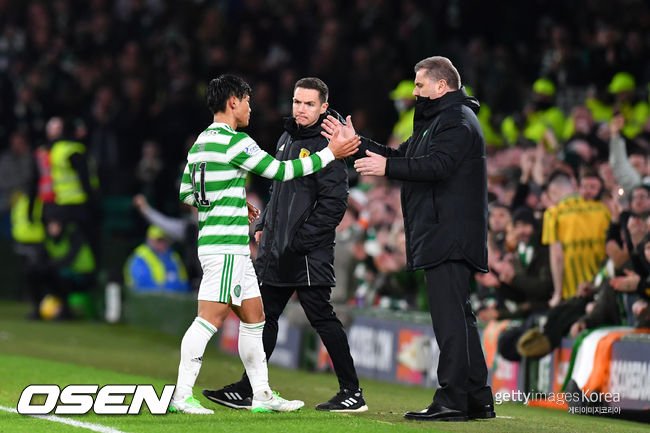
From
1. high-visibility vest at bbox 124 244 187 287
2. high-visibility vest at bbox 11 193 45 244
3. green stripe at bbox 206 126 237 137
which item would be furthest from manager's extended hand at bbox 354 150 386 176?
high-visibility vest at bbox 11 193 45 244

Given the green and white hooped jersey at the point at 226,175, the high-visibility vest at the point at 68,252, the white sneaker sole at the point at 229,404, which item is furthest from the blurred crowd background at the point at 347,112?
the green and white hooped jersey at the point at 226,175

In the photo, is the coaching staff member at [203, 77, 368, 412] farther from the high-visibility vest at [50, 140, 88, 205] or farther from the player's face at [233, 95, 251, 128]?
the high-visibility vest at [50, 140, 88, 205]

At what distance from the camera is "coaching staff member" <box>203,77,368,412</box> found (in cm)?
797

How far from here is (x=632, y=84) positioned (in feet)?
48.1

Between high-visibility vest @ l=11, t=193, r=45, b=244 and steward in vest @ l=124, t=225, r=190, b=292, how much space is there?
144 centimetres

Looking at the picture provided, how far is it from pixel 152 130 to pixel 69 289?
3.67 m

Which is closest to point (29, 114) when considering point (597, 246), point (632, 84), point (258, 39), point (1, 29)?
point (1, 29)

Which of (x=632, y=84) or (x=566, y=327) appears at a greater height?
(x=632, y=84)

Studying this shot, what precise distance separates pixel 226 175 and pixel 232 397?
1.43 m

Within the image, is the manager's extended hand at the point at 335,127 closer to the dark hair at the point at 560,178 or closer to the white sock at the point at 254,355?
the white sock at the point at 254,355

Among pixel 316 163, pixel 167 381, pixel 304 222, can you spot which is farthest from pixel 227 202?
pixel 167 381

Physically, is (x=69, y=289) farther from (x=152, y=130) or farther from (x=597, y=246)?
(x=597, y=246)

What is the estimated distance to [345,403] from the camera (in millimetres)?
8016

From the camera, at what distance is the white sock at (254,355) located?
25.0 ft
